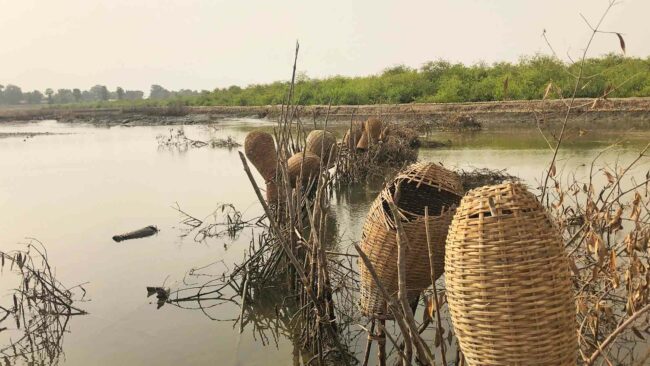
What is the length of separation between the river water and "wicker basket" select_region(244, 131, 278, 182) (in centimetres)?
104

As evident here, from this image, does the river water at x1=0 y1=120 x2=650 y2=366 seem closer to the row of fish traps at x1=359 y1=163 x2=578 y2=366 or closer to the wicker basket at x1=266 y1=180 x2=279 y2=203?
the wicker basket at x1=266 y1=180 x2=279 y2=203

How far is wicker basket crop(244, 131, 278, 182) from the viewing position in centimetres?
618

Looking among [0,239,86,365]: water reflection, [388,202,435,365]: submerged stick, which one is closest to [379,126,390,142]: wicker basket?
[0,239,86,365]: water reflection

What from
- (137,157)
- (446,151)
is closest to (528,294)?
(446,151)

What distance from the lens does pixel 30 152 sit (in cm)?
1900

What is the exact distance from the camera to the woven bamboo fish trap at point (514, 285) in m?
1.65

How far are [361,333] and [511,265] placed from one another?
271cm

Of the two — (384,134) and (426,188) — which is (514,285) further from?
(384,134)

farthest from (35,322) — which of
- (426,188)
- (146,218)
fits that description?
(146,218)

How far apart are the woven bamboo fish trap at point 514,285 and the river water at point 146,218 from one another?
8.32 feet

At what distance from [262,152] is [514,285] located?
474cm

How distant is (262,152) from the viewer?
6.18 m

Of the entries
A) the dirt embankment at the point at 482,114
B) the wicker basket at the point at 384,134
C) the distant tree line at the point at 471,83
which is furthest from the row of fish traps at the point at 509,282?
the distant tree line at the point at 471,83

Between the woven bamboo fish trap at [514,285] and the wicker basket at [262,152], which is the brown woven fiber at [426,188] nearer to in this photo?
the woven bamboo fish trap at [514,285]
